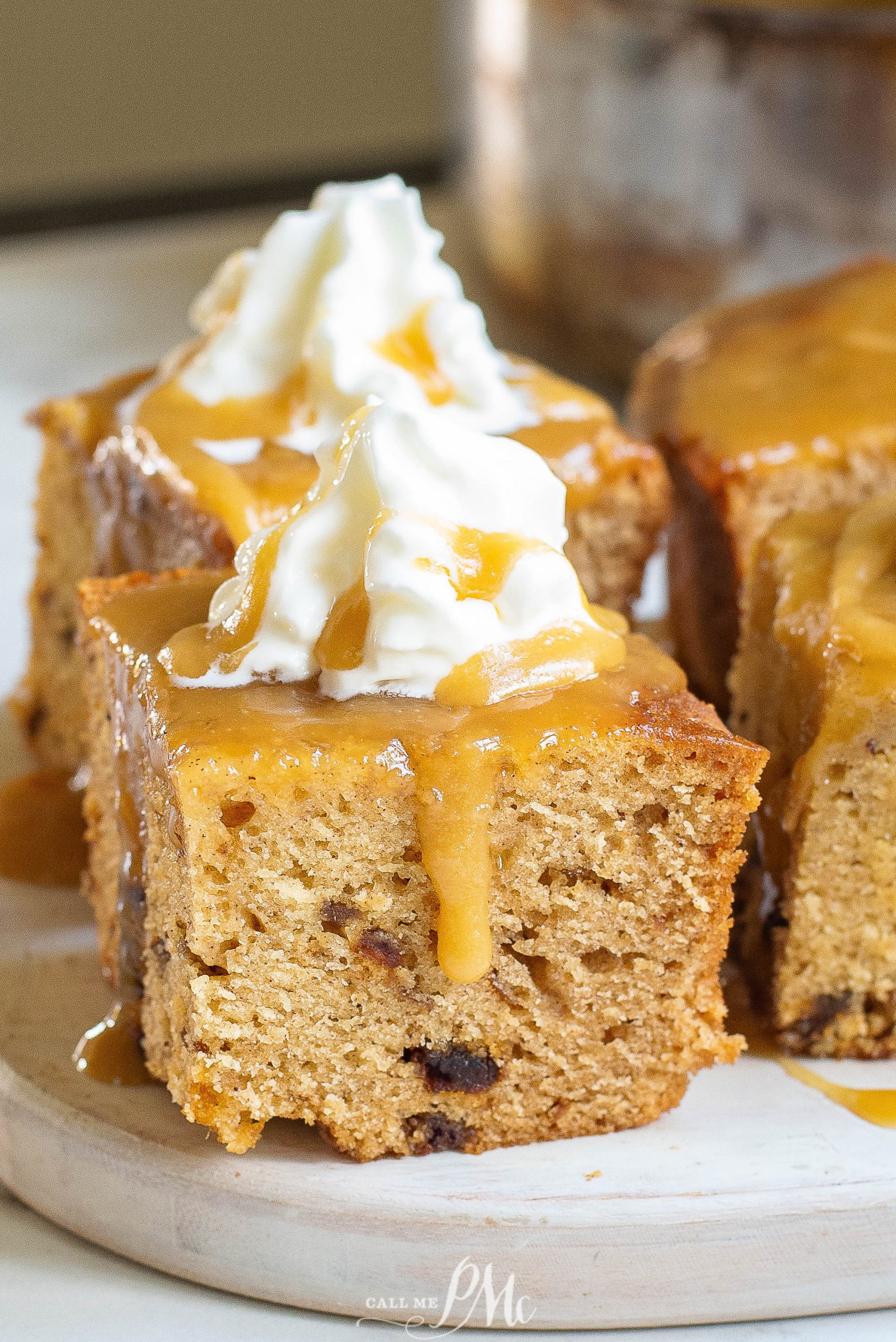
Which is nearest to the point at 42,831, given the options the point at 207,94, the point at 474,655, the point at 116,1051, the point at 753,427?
the point at 116,1051

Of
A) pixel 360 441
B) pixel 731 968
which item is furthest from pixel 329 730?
pixel 731 968

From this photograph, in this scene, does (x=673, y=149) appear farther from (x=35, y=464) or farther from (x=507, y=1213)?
(x=507, y=1213)

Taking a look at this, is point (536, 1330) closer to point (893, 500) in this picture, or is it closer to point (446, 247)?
point (893, 500)

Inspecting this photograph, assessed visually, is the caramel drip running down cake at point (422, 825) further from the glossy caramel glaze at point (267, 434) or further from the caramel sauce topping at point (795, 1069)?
the glossy caramel glaze at point (267, 434)

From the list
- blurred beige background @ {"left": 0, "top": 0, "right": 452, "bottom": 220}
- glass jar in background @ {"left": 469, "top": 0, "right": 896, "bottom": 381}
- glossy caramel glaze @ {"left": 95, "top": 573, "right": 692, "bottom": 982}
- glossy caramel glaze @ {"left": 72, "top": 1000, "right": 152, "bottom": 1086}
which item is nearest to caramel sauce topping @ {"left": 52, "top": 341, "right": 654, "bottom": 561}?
glossy caramel glaze @ {"left": 95, "top": 573, "right": 692, "bottom": 982}

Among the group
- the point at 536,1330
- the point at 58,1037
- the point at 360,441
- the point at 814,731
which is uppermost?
the point at 360,441

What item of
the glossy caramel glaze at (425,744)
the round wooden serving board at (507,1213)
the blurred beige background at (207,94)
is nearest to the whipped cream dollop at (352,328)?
the glossy caramel glaze at (425,744)

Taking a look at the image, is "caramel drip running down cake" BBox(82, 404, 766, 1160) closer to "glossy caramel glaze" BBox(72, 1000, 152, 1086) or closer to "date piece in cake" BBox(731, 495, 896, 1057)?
"glossy caramel glaze" BBox(72, 1000, 152, 1086)
